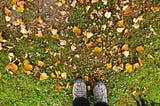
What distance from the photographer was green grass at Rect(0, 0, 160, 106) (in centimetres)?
595

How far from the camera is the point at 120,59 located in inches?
235

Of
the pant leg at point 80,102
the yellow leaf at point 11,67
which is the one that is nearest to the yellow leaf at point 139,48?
the pant leg at point 80,102

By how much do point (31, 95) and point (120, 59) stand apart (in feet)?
5.17

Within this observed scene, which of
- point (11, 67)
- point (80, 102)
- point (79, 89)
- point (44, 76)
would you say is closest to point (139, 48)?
point (79, 89)

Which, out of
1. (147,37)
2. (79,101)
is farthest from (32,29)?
(147,37)

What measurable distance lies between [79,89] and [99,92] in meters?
0.32

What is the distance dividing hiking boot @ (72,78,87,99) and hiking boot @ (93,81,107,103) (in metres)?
0.17

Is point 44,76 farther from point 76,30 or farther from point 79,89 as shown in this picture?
point 76,30

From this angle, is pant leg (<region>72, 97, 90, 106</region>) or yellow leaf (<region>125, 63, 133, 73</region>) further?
yellow leaf (<region>125, 63, 133, 73</region>)

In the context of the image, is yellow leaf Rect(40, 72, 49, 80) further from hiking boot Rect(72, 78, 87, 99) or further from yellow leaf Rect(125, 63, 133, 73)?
yellow leaf Rect(125, 63, 133, 73)

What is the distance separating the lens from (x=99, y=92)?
19.2 feet

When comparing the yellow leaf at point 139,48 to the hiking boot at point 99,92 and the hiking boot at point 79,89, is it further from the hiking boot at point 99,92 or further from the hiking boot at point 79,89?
the hiking boot at point 79,89

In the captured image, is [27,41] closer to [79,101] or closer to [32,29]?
[32,29]

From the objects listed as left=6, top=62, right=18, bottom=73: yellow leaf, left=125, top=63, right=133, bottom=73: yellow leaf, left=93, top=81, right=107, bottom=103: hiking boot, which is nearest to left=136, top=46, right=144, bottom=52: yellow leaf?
→ left=125, top=63, right=133, bottom=73: yellow leaf
